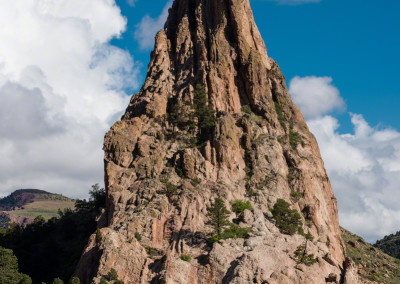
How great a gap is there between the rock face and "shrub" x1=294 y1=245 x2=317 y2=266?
1.03 m

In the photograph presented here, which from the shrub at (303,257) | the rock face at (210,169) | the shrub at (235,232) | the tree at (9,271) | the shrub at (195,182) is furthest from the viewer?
the shrub at (195,182)

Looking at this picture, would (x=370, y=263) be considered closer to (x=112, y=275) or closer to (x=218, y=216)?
(x=218, y=216)

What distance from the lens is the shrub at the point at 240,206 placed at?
291 feet

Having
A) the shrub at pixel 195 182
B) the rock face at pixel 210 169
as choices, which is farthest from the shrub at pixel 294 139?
the shrub at pixel 195 182

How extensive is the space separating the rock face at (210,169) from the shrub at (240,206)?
1122 mm

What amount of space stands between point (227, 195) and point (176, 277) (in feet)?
73.6

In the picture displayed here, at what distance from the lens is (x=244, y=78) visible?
11244 cm

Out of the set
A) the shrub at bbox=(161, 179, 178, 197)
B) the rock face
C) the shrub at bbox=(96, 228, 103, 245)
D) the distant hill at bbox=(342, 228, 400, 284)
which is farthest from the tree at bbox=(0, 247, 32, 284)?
the distant hill at bbox=(342, 228, 400, 284)

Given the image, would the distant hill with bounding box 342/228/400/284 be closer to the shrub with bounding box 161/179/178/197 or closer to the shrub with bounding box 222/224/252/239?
the shrub with bounding box 222/224/252/239

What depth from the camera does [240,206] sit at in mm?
89000

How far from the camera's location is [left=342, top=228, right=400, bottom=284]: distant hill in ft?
376

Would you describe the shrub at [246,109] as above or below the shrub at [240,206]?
above

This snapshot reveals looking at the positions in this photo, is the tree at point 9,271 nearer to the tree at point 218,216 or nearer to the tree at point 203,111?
the tree at point 218,216

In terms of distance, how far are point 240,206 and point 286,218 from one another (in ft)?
28.9
